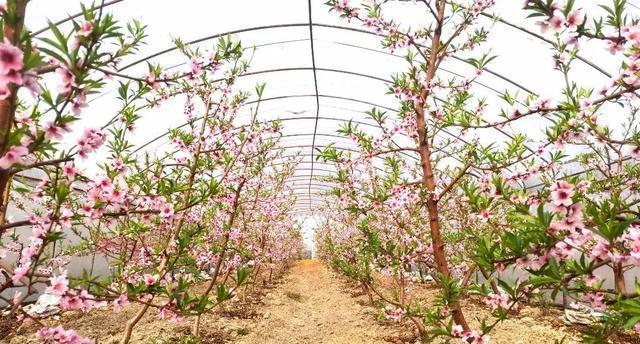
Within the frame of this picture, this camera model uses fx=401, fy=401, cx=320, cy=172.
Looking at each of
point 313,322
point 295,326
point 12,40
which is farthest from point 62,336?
point 313,322

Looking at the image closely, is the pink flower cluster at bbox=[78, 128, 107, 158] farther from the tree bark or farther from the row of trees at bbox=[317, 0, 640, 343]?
the tree bark

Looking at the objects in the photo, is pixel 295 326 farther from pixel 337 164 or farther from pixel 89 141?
pixel 89 141

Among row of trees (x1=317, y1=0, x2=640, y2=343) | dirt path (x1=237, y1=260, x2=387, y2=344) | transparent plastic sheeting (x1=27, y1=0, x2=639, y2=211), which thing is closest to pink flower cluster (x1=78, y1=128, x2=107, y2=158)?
row of trees (x1=317, y1=0, x2=640, y2=343)

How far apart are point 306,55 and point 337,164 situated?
604 centimetres

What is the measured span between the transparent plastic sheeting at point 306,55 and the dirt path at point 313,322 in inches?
153

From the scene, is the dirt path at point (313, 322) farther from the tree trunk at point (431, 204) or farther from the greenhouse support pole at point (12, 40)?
the greenhouse support pole at point (12, 40)

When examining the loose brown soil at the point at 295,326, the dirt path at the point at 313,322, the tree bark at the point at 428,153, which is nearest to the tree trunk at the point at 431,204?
the tree bark at the point at 428,153

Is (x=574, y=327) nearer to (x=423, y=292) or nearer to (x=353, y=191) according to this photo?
(x=423, y=292)

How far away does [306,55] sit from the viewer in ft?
38.3

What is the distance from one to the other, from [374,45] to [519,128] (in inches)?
190

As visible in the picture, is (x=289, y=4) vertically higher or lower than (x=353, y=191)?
higher

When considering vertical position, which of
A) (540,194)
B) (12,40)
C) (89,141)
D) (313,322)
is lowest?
(313,322)

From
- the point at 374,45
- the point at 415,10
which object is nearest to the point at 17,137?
the point at 415,10

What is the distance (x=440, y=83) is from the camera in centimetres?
436
